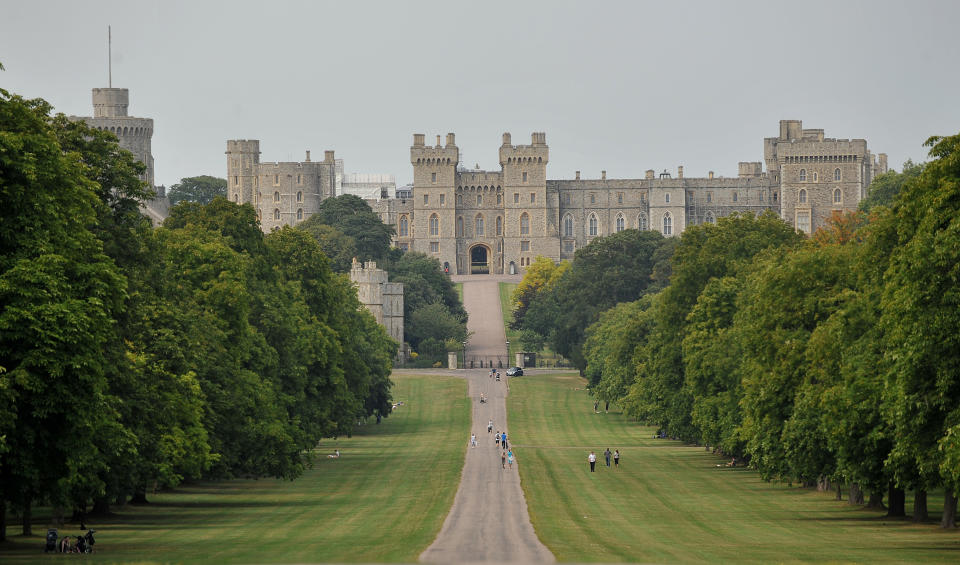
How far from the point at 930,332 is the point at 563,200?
142 metres

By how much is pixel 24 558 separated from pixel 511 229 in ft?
452

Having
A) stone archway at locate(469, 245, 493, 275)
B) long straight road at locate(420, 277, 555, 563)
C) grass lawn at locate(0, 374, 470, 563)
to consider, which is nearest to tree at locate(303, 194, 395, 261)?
stone archway at locate(469, 245, 493, 275)

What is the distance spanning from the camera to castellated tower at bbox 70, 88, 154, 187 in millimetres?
155250

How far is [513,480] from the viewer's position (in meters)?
51.3

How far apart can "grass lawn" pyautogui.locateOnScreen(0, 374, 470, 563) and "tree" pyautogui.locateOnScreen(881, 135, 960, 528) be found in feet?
30.5

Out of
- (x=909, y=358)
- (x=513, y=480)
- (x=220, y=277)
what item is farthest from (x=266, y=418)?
(x=909, y=358)

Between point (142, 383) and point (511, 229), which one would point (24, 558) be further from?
point (511, 229)

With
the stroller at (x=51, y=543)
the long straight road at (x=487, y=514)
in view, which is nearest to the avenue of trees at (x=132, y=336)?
the stroller at (x=51, y=543)

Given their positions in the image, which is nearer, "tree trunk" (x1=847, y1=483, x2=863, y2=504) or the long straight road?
the long straight road

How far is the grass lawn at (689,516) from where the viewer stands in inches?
1200

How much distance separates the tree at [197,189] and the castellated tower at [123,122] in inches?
1348

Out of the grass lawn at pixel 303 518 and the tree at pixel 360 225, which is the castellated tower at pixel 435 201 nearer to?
the tree at pixel 360 225

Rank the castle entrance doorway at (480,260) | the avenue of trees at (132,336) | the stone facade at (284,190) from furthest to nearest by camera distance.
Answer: the stone facade at (284,190) < the castle entrance doorway at (480,260) < the avenue of trees at (132,336)

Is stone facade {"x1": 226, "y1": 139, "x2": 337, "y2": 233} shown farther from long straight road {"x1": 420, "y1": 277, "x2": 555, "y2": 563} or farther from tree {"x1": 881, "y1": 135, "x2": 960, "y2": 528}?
tree {"x1": 881, "y1": 135, "x2": 960, "y2": 528}
